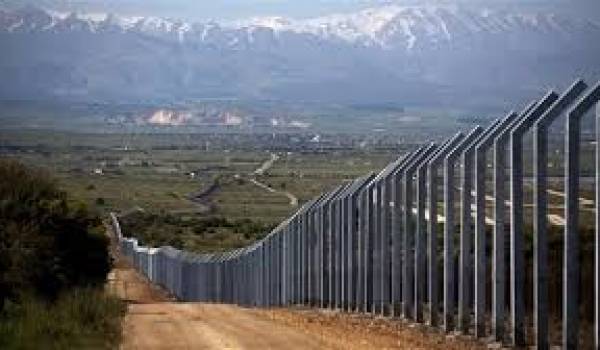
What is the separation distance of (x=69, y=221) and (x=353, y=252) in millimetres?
12105

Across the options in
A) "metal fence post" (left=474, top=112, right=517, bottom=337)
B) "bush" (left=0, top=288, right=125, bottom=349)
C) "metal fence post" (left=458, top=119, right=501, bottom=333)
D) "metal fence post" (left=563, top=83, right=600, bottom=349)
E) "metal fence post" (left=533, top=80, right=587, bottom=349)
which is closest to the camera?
"metal fence post" (left=563, top=83, right=600, bottom=349)

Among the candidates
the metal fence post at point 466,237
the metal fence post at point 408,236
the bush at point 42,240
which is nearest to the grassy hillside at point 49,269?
the bush at point 42,240

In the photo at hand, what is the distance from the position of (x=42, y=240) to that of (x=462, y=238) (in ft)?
54.8

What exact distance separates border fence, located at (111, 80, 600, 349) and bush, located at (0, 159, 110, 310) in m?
6.39

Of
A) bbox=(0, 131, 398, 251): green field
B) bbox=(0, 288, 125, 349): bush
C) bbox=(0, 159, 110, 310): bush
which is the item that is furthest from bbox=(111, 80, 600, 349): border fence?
bbox=(0, 131, 398, 251): green field

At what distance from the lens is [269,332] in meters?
24.5

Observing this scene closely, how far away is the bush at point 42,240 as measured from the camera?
3117 centimetres

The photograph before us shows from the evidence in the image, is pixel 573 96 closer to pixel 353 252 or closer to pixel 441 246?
pixel 441 246

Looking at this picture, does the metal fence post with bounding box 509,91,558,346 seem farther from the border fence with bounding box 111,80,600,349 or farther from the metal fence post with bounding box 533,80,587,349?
the metal fence post with bounding box 533,80,587,349

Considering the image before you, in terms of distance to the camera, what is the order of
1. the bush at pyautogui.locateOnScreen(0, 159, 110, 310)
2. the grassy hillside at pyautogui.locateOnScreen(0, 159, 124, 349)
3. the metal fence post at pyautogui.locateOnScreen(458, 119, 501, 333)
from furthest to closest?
the bush at pyautogui.locateOnScreen(0, 159, 110, 310) < the grassy hillside at pyautogui.locateOnScreen(0, 159, 124, 349) < the metal fence post at pyautogui.locateOnScreen(458, 119, 501, 333)

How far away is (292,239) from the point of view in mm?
40438

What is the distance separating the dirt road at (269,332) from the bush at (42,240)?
8.56 ft

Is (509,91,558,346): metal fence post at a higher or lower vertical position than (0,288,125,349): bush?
higher

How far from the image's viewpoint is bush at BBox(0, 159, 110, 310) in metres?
31.2
